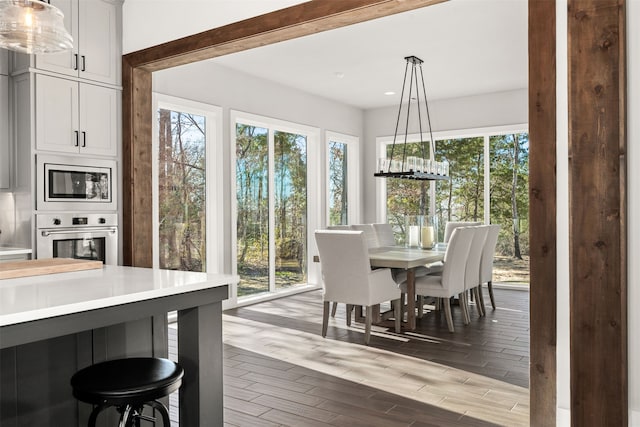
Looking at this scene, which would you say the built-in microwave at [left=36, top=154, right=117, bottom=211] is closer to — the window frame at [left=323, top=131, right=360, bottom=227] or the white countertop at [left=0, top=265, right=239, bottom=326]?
the white countertop at [left=0, top=265, right=239, bottom=326]

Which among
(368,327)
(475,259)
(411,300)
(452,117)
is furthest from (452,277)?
(452,117)

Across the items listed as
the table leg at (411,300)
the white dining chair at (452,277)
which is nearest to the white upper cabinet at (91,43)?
the table leg at (411,300)

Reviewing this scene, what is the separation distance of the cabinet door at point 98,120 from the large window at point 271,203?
1.91m

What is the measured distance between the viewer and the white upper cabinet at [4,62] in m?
3.68

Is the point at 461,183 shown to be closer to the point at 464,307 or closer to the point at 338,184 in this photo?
the point at 338,184

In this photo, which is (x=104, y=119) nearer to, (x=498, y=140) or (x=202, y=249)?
(x=202, y=249)

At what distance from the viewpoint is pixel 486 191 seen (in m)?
7.35

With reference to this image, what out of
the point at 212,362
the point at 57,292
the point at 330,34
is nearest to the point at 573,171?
the point at 212,362

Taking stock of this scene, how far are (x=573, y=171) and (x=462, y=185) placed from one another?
5577 millimetres

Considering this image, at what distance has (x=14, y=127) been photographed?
369 centimetres

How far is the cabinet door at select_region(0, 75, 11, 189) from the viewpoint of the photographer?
3666 millimetres

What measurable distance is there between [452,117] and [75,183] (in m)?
5.38

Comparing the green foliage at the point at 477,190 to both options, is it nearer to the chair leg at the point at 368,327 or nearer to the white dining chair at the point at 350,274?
the white dining chair at the point at 350,274

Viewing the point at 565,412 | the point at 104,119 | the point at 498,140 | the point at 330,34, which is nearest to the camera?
the point at 565,412
